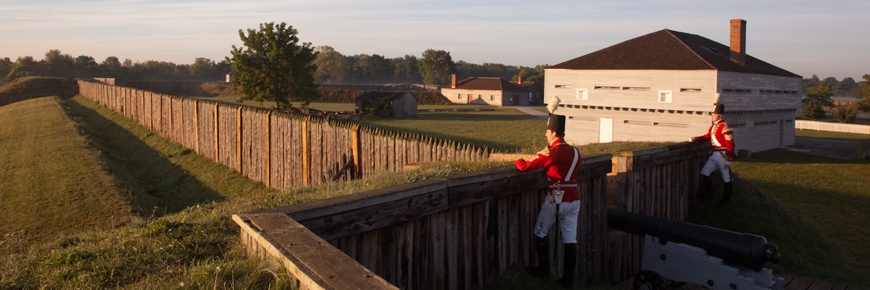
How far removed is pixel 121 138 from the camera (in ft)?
92.9

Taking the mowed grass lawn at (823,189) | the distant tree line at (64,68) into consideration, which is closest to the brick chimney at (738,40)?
the mowed grass lawn at (823,189)

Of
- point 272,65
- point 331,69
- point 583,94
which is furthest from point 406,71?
point 583,94

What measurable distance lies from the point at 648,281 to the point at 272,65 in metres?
39.8

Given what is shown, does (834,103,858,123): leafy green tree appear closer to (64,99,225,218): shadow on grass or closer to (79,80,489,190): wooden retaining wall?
(79,80,489,190): wooden retaining wall

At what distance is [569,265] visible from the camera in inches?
242

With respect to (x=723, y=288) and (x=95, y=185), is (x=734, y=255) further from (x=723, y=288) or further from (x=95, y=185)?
(x=95, y=185)

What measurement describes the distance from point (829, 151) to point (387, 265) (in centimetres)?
3275

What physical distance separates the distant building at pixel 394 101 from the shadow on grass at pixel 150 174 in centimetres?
2618

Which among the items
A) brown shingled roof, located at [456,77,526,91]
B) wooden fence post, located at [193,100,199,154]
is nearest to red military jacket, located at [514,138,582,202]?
wooden fence post, located at [193,100,199,154]

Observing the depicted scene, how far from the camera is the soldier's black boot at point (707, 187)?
9.64 m

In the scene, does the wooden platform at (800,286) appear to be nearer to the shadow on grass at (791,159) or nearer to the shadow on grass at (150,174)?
the shadow on grass at (150,174)

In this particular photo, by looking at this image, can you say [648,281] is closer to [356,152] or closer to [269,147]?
[356,152]

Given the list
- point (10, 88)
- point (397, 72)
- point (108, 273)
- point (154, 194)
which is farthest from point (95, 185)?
point (397, 72)

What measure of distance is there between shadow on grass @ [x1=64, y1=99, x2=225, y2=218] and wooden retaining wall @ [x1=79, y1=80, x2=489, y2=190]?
38.8 inches
